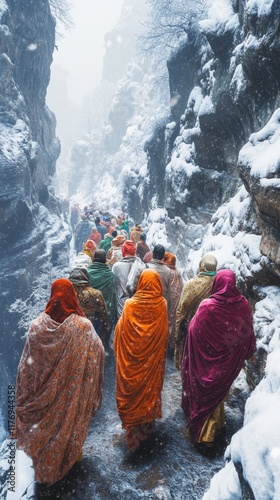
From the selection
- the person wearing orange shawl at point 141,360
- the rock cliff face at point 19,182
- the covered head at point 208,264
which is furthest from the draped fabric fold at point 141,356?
the rock cliff face at point 19,182

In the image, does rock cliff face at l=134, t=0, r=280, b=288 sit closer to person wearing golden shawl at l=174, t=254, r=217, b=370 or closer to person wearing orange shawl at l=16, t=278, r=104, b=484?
person wearing golden shawl at l=174, t=254, r=217, b=370

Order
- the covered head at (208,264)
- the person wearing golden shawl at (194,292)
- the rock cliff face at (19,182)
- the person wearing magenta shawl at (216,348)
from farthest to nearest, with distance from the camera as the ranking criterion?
the rock cliff face at (19,182), the covered head at (208,264), the person wearing golden shawl at (194,292), the person wearing magenta shawl at (216,348)

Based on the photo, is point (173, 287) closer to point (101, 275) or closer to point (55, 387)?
point (101, 275)

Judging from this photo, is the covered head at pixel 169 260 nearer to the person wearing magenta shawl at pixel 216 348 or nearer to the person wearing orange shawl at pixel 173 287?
the person wearing orange shawl at pixel 173 287

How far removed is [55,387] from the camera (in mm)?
2709

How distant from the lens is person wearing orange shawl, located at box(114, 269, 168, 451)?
321 cm

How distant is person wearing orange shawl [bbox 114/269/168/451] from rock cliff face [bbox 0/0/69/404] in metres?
13.5

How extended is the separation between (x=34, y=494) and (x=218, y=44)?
9.85 metres

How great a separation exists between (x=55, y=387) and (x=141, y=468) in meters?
1.24

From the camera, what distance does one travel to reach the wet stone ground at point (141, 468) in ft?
9.05

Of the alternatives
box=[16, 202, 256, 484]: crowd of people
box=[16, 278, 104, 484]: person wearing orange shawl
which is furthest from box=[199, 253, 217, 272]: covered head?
box=[16, 278, 104, 484]: person wearing orange shawl

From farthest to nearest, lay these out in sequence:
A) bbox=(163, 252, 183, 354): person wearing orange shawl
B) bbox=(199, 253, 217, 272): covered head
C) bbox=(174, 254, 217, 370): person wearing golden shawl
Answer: bbox=(163, 252, 183, 354): person wearing orange shawl
bbox=(199, 253, 217, 272): covered head
bbox=(174, 254, 217, 370): person wearing golden shawl

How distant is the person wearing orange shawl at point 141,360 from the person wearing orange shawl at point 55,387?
505 mm

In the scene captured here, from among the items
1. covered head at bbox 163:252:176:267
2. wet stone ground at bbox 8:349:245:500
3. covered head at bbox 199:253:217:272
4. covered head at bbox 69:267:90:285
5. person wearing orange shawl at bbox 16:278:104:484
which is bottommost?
wet stone ground at bbox 8:349:245:500
